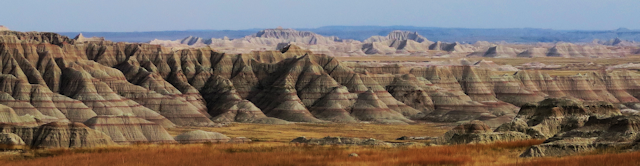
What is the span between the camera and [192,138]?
3162 inches

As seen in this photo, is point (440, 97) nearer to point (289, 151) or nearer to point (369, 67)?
point (369, 67)

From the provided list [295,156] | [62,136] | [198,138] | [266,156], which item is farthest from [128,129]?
[295,156]

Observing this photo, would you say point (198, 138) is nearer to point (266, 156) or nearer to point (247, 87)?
point (266, 156)

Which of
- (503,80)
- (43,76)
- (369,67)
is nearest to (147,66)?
(43,76)

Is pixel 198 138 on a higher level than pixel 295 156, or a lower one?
lower

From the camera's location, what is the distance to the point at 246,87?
144750 millimetres

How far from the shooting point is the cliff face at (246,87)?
119 m

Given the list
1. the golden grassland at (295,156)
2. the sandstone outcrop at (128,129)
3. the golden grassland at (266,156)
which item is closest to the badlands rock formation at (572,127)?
the golden grassland at (295,156)

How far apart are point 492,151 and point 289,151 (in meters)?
8.51

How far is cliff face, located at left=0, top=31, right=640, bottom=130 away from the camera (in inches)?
4680

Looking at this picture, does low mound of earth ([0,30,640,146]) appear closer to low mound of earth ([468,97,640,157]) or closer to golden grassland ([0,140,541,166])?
low mound of earth ([468,97,640,157])

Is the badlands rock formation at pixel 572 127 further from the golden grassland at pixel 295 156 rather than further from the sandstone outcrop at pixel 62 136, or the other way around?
the sandstone outcrop at pixel 62 136

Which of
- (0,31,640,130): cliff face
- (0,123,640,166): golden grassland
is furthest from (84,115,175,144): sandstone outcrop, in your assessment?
(0,123,640,166): golden grassland

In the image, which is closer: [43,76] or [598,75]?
[43,76]
